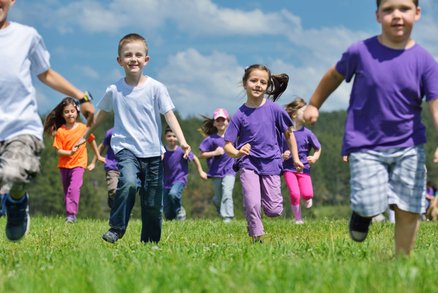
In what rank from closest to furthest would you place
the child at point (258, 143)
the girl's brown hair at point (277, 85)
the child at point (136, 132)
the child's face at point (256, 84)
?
1. the child at point (136, 132)
2. the child at point (258, 143)
3. the child's face at point (256, 84)
4. the girl's brown hair at point (277, 85)

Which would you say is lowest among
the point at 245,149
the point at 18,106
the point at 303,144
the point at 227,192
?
the point at 227,192

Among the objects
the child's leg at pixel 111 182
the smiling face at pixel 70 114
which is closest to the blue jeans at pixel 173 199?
the child's leg at pixel 111 182

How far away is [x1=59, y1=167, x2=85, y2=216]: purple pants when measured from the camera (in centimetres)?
1472

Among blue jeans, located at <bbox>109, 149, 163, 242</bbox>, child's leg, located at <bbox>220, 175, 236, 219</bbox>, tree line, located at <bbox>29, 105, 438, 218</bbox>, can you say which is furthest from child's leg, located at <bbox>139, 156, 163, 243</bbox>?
tree line, located at <bbox>29, 105, 438, 218</bbox>

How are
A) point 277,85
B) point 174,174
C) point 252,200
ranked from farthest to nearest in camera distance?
point 174,174 < point 277,85 < point 252,200

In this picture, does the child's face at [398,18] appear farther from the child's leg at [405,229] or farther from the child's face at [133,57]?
the child's face at [133,57]

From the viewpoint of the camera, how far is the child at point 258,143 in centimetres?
886

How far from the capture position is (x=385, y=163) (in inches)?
213

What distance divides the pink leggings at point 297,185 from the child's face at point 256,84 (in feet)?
15.0

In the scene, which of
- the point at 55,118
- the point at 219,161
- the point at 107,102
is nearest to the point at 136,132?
the point at 107,102

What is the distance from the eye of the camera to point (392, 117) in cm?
531

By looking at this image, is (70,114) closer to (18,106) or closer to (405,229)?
(18,106)

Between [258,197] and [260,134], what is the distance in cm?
83

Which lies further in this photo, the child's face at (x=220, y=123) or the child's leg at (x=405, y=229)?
the child's face at (x=220, y=123)
